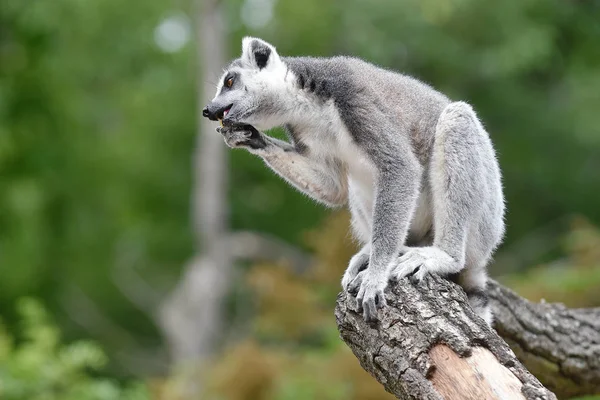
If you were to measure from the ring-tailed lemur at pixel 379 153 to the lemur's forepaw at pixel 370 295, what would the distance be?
0.07 meters

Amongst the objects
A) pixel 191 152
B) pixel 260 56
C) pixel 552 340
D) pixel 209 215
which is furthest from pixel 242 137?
pixel 191 152

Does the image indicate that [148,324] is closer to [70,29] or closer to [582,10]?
[70,29]

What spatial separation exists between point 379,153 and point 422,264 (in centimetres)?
74

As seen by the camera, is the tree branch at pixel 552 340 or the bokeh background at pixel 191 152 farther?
the bokeh background at pixel 191 152

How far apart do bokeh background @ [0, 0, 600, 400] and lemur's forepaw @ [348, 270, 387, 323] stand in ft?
27.3

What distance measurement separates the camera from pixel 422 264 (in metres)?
4.34

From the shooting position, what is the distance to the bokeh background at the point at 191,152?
14484 millimetres

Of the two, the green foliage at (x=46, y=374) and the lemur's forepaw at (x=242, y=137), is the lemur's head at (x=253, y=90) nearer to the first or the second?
the lemur's forepaw at (x=242, y=137)

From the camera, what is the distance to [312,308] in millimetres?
12031

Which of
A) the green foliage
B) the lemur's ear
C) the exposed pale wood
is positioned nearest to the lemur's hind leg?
the exposed pale wood

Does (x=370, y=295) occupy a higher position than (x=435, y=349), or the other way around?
(x=370, y=295)

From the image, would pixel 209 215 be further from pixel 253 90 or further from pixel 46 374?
pixel 253 90

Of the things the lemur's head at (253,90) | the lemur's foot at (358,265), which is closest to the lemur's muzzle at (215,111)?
the lemur's head at (253,90)

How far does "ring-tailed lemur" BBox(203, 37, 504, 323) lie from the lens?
4613 millimetres
